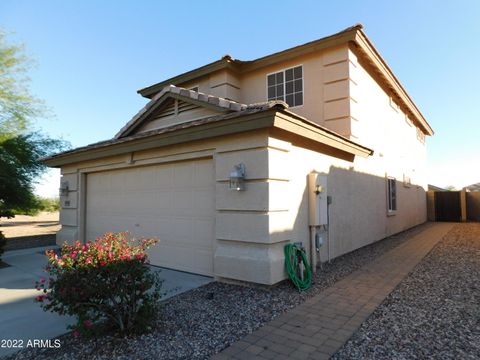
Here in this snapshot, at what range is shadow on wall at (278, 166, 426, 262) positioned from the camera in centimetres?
629

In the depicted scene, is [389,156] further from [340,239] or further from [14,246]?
[14,246]

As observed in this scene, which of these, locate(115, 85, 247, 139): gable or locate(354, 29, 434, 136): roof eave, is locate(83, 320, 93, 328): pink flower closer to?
locate(115, 85, 247, 139): gable

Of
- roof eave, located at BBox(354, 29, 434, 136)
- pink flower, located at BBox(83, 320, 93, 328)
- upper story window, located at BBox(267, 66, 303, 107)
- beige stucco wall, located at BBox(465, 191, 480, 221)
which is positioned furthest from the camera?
beige stucco wall, located at BBox(465, 191, 480, 221)

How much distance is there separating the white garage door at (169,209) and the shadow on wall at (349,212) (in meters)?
1.84

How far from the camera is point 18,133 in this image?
13.2 meters

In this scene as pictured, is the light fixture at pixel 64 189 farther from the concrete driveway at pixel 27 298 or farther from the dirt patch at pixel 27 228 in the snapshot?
the dirt patch at pixel 27 228

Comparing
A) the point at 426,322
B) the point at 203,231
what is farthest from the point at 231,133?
the point at 426,322

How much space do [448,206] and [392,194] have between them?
11008 millimetres

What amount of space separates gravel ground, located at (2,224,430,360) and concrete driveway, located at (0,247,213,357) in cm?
34

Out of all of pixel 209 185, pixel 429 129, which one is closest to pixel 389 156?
pixel 209 185

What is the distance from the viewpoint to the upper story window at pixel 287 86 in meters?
9.56

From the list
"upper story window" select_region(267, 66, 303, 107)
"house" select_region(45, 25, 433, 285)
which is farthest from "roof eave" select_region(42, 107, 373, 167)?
"upper story window" select_region(267, 66, 303, 107)

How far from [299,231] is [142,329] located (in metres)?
3.60

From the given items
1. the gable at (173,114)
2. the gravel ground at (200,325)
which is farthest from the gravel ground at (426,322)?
the gable at (173,114)
